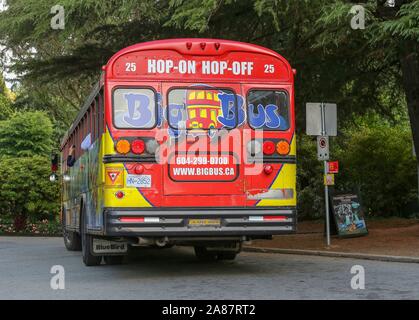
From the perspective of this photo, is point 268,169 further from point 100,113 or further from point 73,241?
point 73,241

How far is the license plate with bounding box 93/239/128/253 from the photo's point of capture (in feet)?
40.6

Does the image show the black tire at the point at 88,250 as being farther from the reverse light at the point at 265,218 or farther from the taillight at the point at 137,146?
the reverse light at the point at 265,218

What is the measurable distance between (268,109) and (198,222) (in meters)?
2.11

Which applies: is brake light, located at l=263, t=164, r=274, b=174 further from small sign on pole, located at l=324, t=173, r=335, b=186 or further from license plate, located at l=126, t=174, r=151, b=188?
small sign on pole, located at l=324, t=173, r=335, b=186

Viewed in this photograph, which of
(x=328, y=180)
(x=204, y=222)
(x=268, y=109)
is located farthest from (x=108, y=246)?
(x=328, y=180)

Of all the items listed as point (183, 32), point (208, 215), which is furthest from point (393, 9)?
point (208, 215)

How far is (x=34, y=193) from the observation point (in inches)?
1102

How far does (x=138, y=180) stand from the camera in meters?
10.3

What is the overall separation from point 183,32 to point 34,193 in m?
14.3

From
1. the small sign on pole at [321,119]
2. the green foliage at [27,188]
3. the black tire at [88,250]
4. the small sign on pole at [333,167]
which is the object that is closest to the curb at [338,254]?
the small sign on pole at [333,167]

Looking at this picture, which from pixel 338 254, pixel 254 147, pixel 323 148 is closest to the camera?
pixel 254 147

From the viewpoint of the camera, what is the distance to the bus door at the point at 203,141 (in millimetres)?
10383
